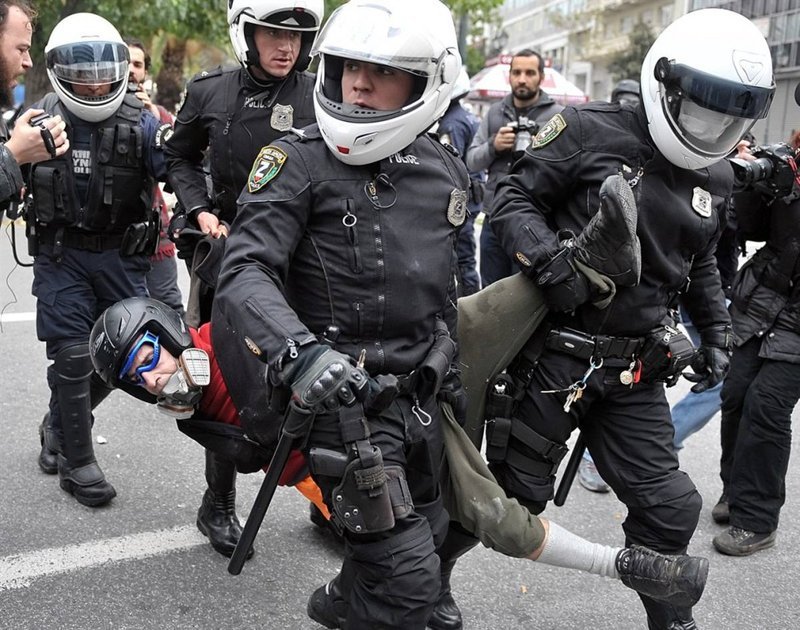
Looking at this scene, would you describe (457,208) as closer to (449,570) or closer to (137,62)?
(449,570)

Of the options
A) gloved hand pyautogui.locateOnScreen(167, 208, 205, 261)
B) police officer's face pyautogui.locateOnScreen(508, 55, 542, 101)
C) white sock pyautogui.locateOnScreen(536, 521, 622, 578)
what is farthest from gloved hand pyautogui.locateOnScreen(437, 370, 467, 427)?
police officer's face pyautogui.locateOnScreen(508, 55, 542, 101)

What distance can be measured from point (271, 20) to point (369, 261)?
1394 millimetres

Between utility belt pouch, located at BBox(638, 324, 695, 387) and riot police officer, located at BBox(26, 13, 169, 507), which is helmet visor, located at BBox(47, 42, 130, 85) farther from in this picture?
utility belt pouch, located at BBox(638, 324, 695, 387)

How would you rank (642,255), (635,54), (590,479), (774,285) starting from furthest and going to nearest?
(635,54), (590,479), (774,285), (642,255)

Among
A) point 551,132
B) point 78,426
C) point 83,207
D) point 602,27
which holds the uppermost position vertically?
point 551,132

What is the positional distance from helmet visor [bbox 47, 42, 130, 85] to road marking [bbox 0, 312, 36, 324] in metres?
3.38

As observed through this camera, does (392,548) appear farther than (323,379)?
Yes

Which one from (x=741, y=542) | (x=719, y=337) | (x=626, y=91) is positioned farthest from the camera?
(x=626, y=91)

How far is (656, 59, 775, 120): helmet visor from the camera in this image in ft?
8.52

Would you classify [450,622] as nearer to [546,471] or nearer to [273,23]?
[546,471]

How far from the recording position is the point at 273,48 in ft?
10.8

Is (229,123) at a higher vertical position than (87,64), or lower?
lower

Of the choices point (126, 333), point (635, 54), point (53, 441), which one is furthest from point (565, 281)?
point (635, 54)

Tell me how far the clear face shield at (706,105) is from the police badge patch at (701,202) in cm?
14
